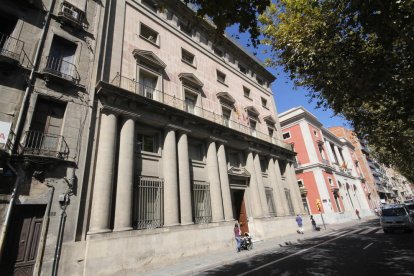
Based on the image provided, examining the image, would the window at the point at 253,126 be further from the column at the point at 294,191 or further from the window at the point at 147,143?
the window at the point at 147,143

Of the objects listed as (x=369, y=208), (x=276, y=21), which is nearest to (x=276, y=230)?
(x=276, y=21)

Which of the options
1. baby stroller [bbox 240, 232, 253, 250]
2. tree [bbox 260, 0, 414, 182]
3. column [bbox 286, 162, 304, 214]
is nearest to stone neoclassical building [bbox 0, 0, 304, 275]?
baby stroller [bbox 240, 232, 253, 250]

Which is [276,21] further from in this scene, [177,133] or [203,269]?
[203,269]

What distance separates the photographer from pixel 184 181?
13539 millimetres

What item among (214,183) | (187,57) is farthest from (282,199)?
(187,57)

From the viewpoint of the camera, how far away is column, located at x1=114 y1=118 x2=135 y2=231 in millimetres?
10422

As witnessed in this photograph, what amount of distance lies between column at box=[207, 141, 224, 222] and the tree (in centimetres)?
707

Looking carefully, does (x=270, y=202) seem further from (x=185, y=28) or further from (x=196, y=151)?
(x=185, y=28)

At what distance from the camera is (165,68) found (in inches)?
653

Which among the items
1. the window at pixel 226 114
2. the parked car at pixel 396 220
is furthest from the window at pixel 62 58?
the parked car at pixel 396 220

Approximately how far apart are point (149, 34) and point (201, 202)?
12479 mm

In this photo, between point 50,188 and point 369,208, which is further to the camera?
point 369,208

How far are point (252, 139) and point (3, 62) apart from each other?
1639 centimetres

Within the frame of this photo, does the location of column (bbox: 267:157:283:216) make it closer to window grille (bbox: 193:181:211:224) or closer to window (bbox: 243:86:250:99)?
window (bbox: 243:86:250:99)
